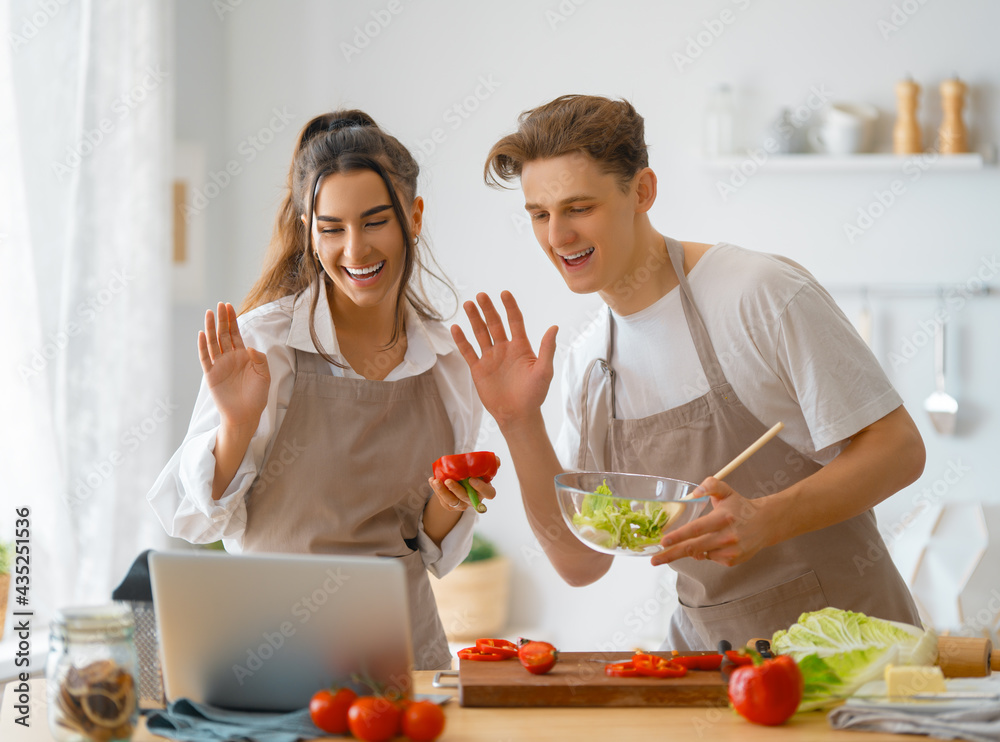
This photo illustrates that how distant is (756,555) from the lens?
1673mm

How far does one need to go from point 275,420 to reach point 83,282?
1.58m

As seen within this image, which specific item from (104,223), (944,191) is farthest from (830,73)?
(104,223)

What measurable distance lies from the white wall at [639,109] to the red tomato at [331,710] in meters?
2.50

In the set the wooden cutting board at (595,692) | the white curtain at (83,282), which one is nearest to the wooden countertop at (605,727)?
the wooden cutting board at (595,692)

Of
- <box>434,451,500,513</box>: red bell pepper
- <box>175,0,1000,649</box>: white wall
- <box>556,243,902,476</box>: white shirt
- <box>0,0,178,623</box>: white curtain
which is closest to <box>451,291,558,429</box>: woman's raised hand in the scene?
<box>434,451,500,513</box>: red bell pepper

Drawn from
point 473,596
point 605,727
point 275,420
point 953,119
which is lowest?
point 473,596

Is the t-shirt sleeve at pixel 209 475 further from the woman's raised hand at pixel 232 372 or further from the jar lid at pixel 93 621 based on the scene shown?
the jar lid at pixel 93 621

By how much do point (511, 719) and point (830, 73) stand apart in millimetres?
3031

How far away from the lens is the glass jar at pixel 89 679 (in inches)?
41.8

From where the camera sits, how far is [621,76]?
3.62 metres

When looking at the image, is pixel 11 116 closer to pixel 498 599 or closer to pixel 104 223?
pixel 104 223

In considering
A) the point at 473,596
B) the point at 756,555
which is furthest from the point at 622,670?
the point at 473,596

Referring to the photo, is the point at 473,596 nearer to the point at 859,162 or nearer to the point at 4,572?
the point at 4,572

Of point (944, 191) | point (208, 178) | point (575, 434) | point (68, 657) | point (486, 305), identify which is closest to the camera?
point (68, 657)
